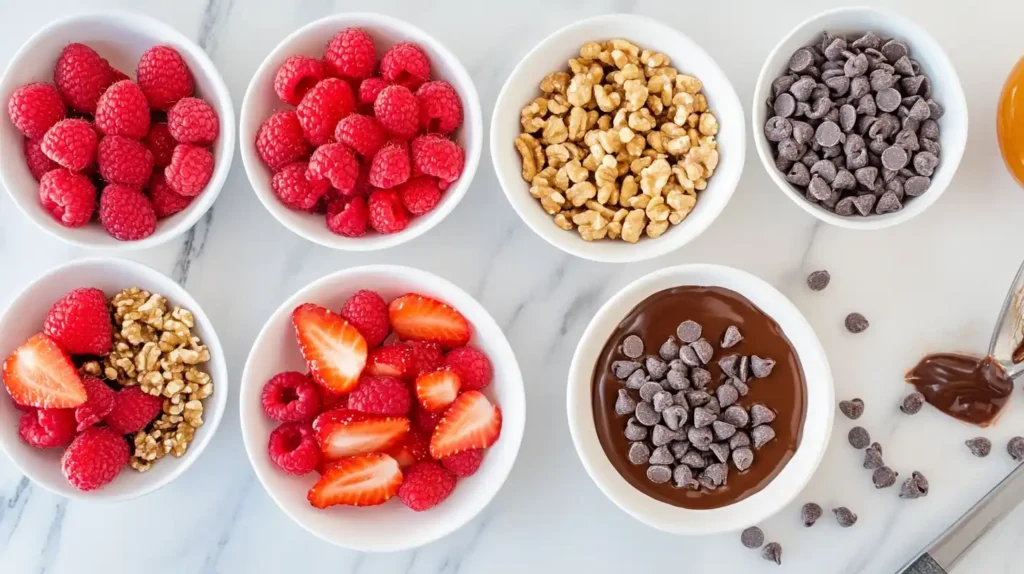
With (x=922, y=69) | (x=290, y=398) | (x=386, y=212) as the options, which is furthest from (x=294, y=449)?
(x=922, y=69)

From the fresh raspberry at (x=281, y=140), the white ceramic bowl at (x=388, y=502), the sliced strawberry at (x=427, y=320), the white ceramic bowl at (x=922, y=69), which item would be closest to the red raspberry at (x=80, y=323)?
the white ceramic bowl at (x=388, y=502)

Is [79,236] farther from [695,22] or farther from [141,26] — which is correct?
[695,22]

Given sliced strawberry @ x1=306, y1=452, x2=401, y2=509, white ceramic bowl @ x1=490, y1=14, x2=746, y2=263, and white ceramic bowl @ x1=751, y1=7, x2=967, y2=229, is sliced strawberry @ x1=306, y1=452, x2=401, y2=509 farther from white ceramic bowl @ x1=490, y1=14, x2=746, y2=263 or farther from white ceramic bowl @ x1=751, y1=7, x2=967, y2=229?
white ceramic bowl @ x1=751, y1=7, x2=967, y2=229

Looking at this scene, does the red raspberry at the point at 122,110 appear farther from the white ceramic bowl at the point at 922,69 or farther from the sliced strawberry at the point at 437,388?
the white ceramic bowl at the point at 922,69

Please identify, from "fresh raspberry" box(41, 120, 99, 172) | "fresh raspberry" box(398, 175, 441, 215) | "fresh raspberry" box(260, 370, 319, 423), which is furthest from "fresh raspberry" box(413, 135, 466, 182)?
"fresh raspberry" box(41, 120, 99, 172)

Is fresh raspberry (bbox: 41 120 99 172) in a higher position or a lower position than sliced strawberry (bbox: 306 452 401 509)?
higher

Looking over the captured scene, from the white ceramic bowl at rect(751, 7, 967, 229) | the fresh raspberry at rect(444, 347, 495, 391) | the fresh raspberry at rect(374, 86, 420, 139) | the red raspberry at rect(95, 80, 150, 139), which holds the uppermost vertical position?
the white ceramic bowl at rect(751, 7, 967, 229)

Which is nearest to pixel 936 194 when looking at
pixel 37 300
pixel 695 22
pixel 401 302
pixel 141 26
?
pixel 695 22

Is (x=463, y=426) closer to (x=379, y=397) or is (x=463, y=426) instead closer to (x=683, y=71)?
(x=379, y=397)
